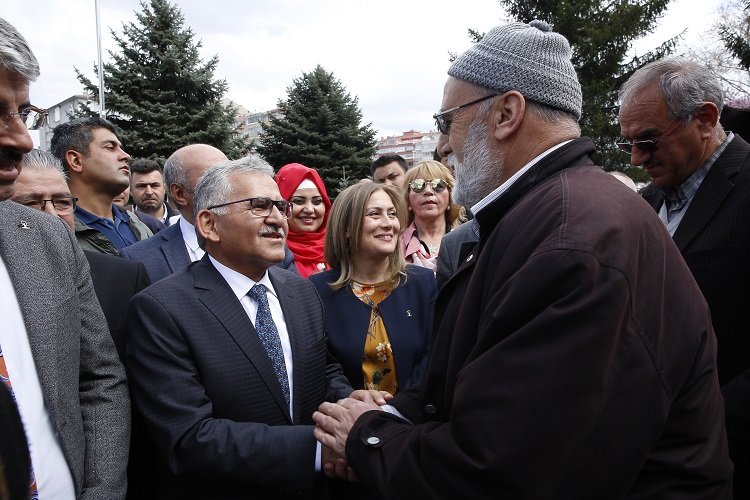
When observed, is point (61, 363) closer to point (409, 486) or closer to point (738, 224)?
point (409, 486)

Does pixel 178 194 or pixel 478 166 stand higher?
pixel 178 194

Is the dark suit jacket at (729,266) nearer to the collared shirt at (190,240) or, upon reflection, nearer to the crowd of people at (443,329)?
the crowd of people at (443,329)

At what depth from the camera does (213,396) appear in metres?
2.29

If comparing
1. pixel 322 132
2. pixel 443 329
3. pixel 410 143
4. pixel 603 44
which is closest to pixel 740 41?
pixel 603 44

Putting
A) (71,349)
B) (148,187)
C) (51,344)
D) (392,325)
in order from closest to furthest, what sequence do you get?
1. (51,344)
2. (71,349)
3. (392,325)
4. (148,187)

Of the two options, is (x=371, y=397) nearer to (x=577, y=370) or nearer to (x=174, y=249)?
(x=577, y=370)

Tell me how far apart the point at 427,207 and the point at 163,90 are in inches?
845

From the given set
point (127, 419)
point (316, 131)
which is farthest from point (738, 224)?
point (316, 131)

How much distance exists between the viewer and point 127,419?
2.21 m

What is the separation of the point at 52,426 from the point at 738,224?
9.67ft

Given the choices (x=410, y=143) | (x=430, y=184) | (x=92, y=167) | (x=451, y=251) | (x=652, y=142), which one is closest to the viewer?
(x=652, y=142)

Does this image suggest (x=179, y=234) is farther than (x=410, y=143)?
No

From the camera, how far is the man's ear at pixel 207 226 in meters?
2.72

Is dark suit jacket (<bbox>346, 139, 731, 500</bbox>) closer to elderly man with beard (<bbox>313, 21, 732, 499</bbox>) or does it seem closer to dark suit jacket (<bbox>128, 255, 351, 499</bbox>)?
elderly man with beard (<bbox>313, 21, 732, 499</bbox>)
